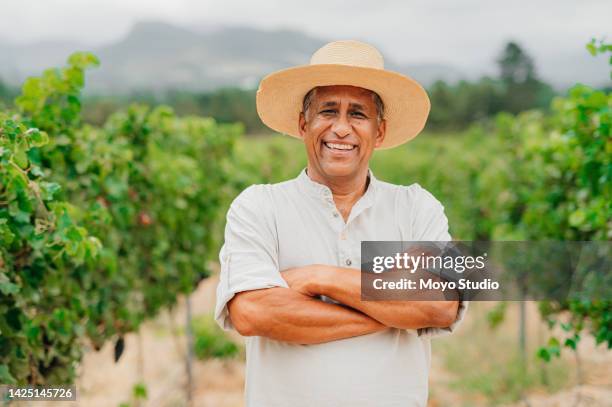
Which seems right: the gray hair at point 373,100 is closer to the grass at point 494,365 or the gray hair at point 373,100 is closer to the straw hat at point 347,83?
the straw hat at point 347,83

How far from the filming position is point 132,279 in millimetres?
4309

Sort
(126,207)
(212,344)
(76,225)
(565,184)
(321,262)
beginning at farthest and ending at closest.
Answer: (212,344) → (565,184) → (126,207) → (76,225) → (321,262)

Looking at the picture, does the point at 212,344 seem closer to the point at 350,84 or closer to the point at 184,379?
the point at 184,379

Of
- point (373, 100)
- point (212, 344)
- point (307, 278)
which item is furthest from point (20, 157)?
point (212, 344)

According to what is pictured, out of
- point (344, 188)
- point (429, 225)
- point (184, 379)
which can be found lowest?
point (184, 379)

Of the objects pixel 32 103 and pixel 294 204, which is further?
pixel 32 103

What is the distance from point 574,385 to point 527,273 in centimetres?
122

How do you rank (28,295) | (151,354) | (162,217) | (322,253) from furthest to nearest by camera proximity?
(151,354) < (162,217) < (28,295) < (322,253)

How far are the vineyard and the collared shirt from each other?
679 millimetres

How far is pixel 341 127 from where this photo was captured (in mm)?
2248

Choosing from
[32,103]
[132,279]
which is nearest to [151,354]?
[132,279]

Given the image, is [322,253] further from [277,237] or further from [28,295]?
[28,295]

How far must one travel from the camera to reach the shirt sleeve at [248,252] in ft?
6.84

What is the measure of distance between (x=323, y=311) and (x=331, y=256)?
0.25 meters
